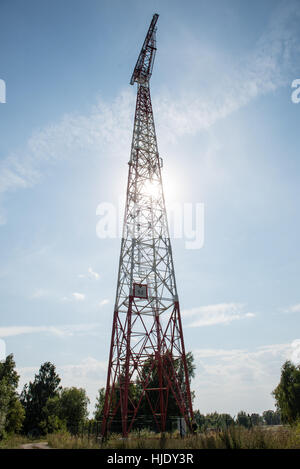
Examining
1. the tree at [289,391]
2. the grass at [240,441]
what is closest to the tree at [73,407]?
the tree at [289,391]

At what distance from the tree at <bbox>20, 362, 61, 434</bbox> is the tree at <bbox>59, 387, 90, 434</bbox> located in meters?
5.54

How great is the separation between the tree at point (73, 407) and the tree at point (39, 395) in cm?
554

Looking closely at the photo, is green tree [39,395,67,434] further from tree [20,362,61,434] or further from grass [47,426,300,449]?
grass [47,426,300,449]

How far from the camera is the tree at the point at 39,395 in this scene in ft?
114

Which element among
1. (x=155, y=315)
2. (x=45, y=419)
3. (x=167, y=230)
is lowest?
(x=45, y=419)

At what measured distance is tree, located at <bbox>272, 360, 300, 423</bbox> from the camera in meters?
35.4

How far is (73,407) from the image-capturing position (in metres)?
42.8

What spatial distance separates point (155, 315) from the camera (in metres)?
17.7

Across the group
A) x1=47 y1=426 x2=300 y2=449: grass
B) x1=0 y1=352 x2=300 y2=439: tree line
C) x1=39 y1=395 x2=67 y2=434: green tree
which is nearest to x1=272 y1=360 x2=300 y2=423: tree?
x1=0 y1=352 x2=300 y2=439: tree line

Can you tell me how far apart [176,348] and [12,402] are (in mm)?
24446

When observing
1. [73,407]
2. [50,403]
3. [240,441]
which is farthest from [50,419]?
[240,441]

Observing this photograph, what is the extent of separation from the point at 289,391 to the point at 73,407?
31.3m
